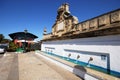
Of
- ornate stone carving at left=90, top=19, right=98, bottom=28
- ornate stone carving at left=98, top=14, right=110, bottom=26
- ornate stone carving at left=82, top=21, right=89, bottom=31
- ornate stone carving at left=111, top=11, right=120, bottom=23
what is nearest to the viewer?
ornate stone carving at left=111, top=11, right=120, bottom=23

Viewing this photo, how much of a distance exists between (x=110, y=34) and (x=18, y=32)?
37.9 metres

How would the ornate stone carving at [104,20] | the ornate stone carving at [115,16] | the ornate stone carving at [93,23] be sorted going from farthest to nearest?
the ornate stone carving at [93,23] → the ornate stone carving at [104,20] → the ornate stone carving at [115,16]

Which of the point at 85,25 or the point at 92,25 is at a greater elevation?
the point at 85,25

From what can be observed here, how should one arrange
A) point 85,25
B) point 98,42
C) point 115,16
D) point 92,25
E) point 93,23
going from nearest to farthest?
1. point 115,16
2. point 98,42
3. point 93,23
4. point 92,25
5. point 85,25

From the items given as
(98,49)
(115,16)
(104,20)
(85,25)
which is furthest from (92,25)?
(115,16)

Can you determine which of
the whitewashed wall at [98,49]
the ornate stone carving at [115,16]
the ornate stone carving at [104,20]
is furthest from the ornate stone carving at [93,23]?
the ornate stone carving at [115,16]

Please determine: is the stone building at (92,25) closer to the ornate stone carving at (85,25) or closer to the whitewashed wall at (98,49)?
the ornate stone carving at (85,25)

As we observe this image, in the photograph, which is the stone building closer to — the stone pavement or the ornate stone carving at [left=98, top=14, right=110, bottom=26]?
the ornate stone carving at [left=98, top=14, right=110, bottom=26]

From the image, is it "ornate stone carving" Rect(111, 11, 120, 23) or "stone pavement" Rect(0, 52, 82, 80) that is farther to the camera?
"stone pavement" Rect(0, 52, 82, 80)

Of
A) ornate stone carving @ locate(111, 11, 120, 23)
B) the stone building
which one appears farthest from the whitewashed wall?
ornate stone carving @ locate(111, 11, 120, 23)

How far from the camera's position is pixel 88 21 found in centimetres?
1109

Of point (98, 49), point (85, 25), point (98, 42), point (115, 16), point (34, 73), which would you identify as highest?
point (115, 16)

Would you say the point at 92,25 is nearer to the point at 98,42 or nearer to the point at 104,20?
the point at 104,20

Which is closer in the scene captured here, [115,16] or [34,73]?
[115,16]
